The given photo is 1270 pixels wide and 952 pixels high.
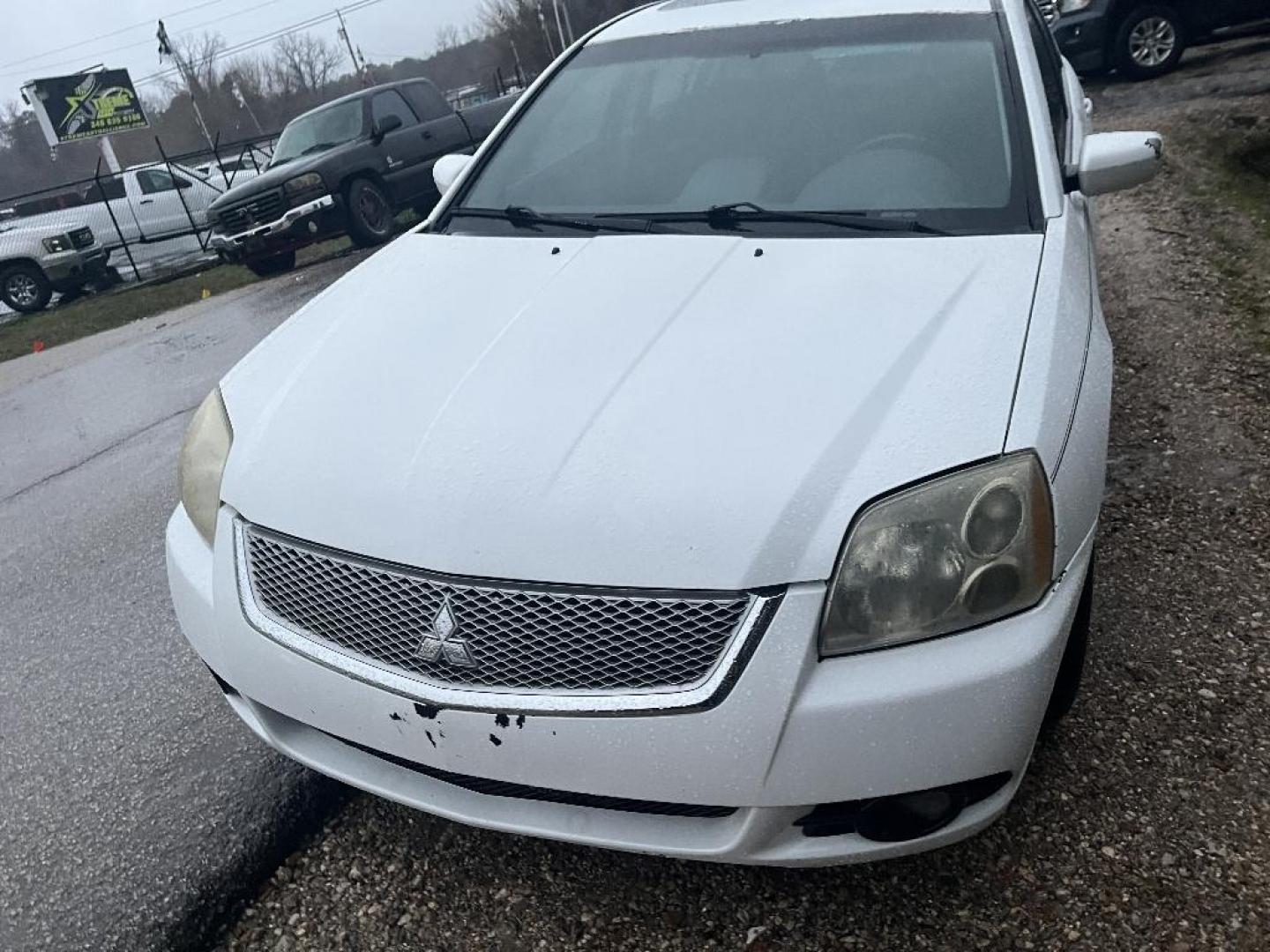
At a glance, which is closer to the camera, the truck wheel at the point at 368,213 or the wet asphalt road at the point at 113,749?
the wet asphalt road at the point at 113,749

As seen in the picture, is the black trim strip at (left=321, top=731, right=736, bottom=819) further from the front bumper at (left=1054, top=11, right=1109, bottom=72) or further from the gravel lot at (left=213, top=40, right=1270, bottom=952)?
the front bumper at (left=1054, top=11, right=1109, bottom=72)

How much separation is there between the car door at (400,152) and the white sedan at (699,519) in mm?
9731

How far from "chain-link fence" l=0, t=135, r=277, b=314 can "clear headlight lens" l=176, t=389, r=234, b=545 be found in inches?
525

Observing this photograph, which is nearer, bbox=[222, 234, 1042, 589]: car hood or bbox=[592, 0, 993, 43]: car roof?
bbox=[222, 234, 1042, 589]: car hood

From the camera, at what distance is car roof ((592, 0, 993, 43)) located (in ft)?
10.3

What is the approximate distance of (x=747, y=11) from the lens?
11.2ft

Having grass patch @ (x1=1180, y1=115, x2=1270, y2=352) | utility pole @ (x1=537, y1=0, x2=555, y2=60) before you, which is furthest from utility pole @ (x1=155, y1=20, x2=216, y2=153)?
grass patch @ (x1=1180, y1=115, x2=1270, y2=352)

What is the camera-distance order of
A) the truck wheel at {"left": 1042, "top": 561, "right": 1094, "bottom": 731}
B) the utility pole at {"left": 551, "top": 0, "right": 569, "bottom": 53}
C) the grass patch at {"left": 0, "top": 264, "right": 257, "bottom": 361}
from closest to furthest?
the truck wheel at {"left": 1042, "top": 561, "right": 1094, "bottom": 731}, the grass patch at {"left": 0, "top": 264, "right": 257, "bottom": 361}, the utility pole at {"left": 551, "top": 0, "right": 569, "bottom": 53}

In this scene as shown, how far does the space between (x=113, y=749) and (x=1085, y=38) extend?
Answer: 1303 centimetres

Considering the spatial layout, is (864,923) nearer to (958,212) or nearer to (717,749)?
(717,749)

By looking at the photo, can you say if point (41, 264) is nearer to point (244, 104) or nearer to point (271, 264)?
point (271, 264)

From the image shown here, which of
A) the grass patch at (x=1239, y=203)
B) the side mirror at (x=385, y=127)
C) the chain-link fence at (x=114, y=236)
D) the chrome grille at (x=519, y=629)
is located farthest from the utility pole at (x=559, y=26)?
the chrome grille at (x=519, y=629)

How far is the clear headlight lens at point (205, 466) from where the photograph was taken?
2.27 meters

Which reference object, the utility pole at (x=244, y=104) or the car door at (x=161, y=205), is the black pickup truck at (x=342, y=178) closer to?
the car door at (x=161, y=205)
